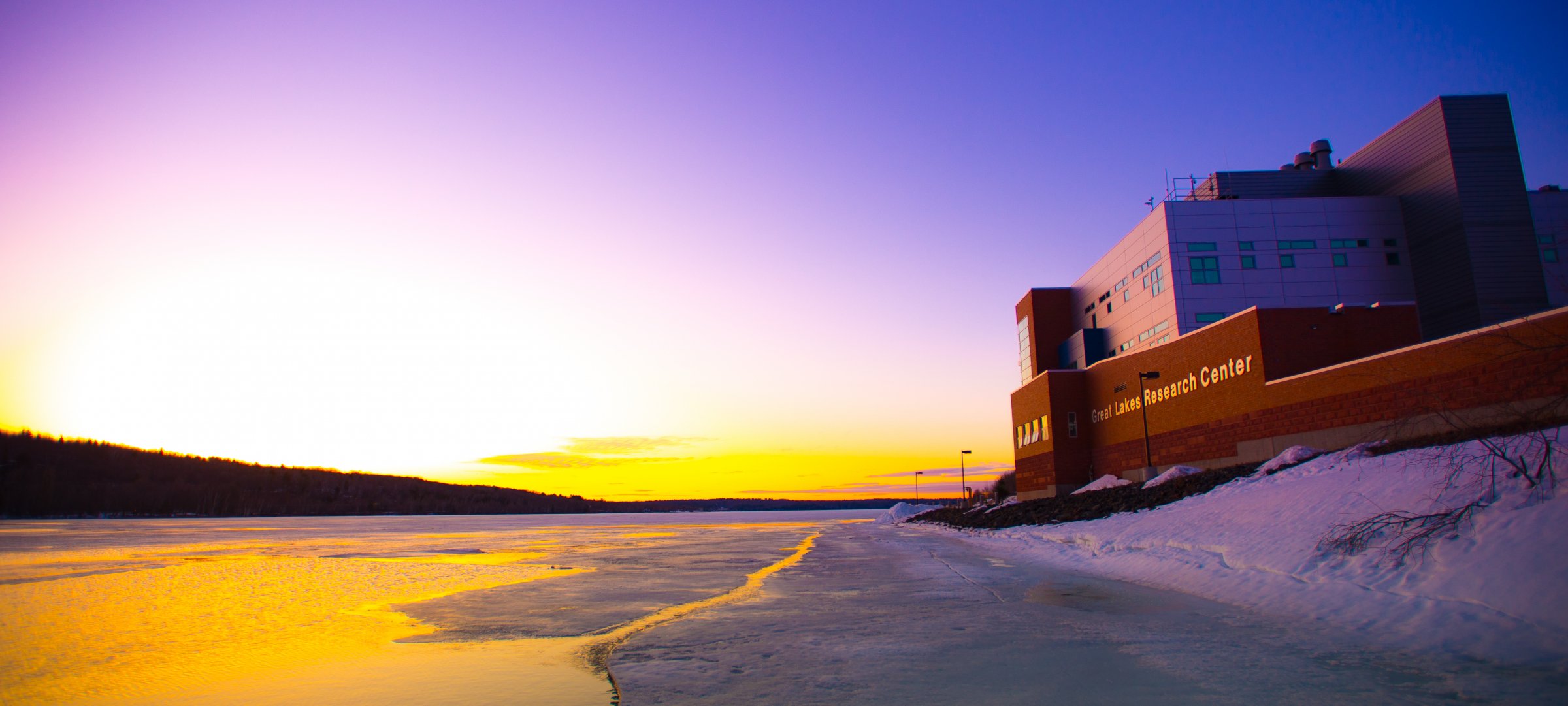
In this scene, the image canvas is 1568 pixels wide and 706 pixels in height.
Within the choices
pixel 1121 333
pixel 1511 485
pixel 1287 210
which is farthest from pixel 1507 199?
pixel 1511 485

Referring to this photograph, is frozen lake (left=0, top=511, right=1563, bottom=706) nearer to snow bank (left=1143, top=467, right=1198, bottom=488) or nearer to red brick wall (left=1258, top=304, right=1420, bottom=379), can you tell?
snow bank (left=1143, top=467, right=1198, bottom=488)

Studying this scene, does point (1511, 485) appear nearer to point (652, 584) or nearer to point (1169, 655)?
point (1169, 655)

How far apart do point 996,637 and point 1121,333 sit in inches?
2193

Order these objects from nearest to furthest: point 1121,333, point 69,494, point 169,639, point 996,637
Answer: point 996,637 < point 169,639 < point 1121,333 < point 69,494

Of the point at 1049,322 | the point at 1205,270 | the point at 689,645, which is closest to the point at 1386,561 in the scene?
the point at 689,645

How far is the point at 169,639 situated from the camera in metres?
8.68

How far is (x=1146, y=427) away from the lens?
36531mm

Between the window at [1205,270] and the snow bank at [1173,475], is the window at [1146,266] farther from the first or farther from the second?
the snow bank at [1173,475]

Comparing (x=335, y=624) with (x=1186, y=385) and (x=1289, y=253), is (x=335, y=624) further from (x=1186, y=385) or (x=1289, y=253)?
(x=1289, y=253)

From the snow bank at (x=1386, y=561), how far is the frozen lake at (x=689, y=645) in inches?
28.6

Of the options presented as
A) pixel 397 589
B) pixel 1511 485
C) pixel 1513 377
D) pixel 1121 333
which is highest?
pixel 1121 333

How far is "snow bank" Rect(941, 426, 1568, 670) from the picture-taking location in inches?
273

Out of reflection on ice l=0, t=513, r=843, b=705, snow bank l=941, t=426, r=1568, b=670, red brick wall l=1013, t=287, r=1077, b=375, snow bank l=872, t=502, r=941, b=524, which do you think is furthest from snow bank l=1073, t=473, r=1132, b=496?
red brick wall l=1013, t=287, r=1077, b=375

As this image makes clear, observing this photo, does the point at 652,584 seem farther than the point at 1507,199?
No
